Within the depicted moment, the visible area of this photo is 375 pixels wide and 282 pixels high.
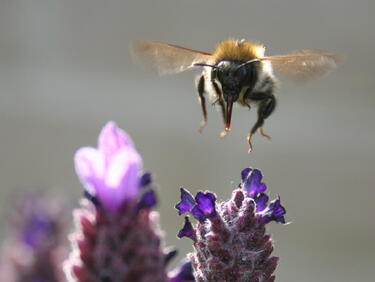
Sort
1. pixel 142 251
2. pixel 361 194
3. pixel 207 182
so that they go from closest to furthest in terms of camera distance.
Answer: pixel 142 251, pixel 207 182, pixel 361 194

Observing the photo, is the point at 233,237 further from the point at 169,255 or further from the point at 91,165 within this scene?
the point at 91,165

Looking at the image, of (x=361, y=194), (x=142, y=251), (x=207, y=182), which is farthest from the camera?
(x=361, y=194)

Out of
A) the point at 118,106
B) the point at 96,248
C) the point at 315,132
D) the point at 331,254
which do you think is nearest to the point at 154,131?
the point at 118,106

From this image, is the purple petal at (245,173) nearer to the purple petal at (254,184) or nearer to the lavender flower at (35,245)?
the purple petal at (254,184)

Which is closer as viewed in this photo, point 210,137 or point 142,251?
point 142,251

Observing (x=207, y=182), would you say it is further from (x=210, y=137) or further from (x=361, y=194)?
(x=361, y=194)

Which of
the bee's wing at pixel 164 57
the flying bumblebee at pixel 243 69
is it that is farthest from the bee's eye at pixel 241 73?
the bee's wing at pixel 164 57

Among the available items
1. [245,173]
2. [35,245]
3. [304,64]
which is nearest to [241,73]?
[304,64]

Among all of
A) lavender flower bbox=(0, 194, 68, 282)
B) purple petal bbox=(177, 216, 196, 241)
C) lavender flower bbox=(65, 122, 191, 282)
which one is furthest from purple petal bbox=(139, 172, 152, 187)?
lavender flower bbox=(0, 194, 68, 282)
